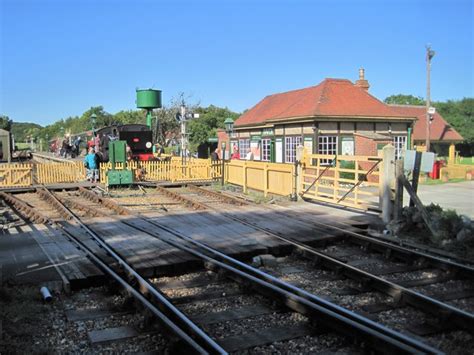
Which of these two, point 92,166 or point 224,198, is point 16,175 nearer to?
point 92,166

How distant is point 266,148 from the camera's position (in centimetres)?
3048

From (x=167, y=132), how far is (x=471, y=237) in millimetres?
43348

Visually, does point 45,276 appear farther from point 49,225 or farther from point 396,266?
point 396,266

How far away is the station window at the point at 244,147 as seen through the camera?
111 ft

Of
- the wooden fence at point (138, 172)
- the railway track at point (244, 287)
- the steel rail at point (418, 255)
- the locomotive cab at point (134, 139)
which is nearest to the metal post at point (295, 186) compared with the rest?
the steel rail at point (418, 255)

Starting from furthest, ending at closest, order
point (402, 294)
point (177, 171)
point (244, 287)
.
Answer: point (177, 171), point (244, 287), point (402, 294)

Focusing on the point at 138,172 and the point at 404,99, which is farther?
the point at 404,99

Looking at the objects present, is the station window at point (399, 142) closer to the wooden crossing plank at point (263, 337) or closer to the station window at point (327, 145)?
the station window at point (327, 145)

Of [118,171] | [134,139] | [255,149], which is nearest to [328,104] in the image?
[255,149]

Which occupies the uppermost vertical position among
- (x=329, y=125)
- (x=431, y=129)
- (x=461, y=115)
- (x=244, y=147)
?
(x=461, y=115)

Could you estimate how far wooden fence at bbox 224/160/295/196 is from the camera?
1481 centimetres

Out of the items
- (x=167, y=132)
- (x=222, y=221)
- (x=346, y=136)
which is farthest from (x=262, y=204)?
(x=167, y=132)

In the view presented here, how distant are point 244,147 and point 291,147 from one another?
7.62m

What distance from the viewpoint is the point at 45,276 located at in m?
6.54
